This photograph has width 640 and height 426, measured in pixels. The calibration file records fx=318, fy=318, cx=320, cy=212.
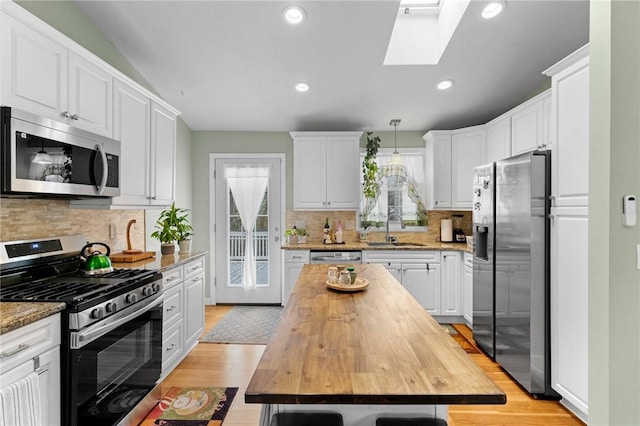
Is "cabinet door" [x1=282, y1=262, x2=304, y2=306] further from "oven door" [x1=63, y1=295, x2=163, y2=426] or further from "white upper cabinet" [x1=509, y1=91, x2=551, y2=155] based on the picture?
"white upper cabinet" [x1=509, y1=91, x2=551, y2=155]

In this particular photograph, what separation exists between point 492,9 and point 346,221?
9.37ft

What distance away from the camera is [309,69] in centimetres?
315

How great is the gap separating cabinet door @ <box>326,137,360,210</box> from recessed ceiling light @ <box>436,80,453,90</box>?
3.90 ft

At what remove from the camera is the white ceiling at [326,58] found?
2.50m

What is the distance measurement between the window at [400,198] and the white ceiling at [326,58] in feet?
1.93

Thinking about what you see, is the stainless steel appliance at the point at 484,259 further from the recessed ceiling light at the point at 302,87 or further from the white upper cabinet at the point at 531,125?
the recessed ceiling light at the point at 302,87

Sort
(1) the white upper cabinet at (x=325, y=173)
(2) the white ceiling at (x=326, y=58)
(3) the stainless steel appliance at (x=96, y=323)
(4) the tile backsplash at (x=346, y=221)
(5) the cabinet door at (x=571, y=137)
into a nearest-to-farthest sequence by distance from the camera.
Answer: (3) the stainless steel appliance at (x=96, y=323), (5) the cabinet door at (x=571, y=137), (2) the white ceiling at (x=326, y=58), (1) the white upper cabinet at (x=325, y=173), (4) the tile backsplash at (x=346, y=221)

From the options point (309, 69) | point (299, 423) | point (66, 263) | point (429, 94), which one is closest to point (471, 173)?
point (429, 94)

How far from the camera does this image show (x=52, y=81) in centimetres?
183

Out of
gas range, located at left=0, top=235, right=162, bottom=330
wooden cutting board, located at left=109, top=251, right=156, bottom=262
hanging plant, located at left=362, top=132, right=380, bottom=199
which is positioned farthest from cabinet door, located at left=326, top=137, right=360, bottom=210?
gas range, located at left=0, top=235, right=162, bottom=330

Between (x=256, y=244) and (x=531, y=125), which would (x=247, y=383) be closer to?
(x=256, y=244)

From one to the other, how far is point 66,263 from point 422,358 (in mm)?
2342

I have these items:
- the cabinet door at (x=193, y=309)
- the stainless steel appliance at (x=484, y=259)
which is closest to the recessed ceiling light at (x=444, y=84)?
the stainless steel appliance at (x=484, y=259)

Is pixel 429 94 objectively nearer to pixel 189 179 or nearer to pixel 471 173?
pixel 471 173
